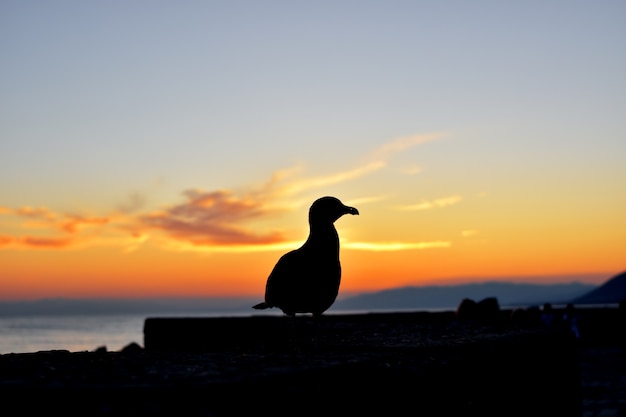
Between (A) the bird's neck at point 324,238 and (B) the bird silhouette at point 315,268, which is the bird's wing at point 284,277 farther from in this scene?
(A) the bird's neck at point 324,238

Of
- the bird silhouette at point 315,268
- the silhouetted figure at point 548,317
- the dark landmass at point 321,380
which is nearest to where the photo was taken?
the dark landmass at point 321,380

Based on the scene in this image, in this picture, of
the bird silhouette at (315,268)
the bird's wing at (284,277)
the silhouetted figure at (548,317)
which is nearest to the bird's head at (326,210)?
the bird silhouette at (315,268)

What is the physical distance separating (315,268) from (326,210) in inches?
15.0

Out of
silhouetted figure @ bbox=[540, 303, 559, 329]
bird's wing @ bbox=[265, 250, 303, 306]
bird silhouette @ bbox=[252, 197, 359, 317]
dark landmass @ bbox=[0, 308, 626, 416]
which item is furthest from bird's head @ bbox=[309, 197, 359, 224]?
silhouetted figure @ bbox=[540, 303, 559, 329]

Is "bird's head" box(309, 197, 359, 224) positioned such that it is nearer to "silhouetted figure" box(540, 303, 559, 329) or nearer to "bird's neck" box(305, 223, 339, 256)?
"bird's neck" box(305, 223, 339, 256)

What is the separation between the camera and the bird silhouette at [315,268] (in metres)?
5.05

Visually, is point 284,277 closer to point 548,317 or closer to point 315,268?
point 315,268

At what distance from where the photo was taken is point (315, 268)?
5.04 metres

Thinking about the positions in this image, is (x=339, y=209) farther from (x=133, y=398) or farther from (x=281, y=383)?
(x=133, y=398)

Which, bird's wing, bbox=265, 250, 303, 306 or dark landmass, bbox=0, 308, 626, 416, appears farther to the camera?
bird's wing, bbox=265, 250, 303, 306

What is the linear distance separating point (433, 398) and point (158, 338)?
8871 mm

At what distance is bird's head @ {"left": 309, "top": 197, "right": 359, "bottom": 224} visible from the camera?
202 inches

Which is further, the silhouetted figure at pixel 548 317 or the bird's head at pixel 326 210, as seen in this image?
the silhouetted figure at pixel 548 317

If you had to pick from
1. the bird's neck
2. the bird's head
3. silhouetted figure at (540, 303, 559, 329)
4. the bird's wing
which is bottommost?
silhouetted figure at (540, 303, 559, 329)
